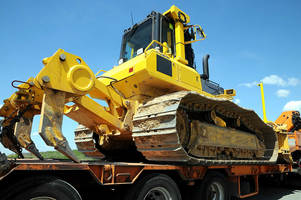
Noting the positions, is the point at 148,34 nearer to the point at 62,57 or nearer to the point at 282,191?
the point at 62,57

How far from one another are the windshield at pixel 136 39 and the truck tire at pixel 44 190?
432 cm

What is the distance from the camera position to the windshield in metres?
6.13

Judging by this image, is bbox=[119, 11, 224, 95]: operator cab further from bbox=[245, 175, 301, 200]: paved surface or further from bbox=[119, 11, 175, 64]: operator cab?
bbox=[245, 175, 301, 200]: paved surface

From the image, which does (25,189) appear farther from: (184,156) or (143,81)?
(143,81)

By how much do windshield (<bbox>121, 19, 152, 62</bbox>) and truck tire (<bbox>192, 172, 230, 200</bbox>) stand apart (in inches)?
140

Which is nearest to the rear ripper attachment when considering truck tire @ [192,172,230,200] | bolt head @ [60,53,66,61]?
truck tire @ [192,172,230,200]

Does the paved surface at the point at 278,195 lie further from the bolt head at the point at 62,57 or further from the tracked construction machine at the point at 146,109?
the bolt head at the point at 62,57

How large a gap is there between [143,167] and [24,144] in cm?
204

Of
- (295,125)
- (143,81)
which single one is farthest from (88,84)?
(295,125)

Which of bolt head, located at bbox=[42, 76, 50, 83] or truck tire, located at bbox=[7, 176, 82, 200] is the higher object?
bolt head, located at bbox=[42, 76, 50, 83]

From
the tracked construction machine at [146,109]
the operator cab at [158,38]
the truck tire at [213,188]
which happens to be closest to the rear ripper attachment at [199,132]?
the tracked construction machine at [146,109]

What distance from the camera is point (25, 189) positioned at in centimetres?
225

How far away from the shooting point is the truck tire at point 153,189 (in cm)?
327

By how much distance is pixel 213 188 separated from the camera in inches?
193
